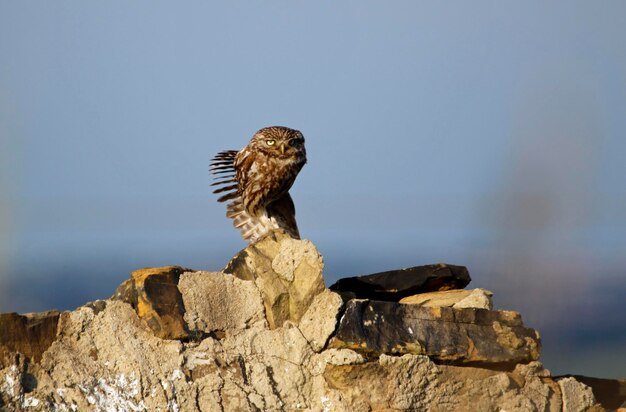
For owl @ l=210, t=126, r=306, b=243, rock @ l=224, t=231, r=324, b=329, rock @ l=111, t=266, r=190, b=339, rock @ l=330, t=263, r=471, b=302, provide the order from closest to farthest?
rock @ l=111, t=266, r=190, b=339, rock @ l=224, t=231, r=324, b=329, rock @ l=330, t=263, r=471, b=302, owl @ l=210, t=126, r=306, b=243

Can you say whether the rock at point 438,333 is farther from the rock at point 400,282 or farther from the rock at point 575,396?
the rock at point 400,282

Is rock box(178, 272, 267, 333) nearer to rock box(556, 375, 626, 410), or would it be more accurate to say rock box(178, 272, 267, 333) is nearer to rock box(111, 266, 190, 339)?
rock box(111, 266, 190, 339)

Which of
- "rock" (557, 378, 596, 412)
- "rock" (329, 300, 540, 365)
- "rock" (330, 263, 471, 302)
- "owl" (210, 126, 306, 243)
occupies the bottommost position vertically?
"rock" (557, 378, 596, 412)

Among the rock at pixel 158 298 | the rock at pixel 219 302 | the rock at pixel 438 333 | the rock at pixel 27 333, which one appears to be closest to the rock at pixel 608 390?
the rock at pixel 438 333

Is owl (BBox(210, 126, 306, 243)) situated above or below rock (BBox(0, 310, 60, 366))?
above

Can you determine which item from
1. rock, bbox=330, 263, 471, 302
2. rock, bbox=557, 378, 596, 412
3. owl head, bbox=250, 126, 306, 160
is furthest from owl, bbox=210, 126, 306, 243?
rock, bbox=557, 378, 596, 412

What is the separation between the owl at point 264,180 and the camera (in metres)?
9.29

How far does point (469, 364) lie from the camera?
6.32 m

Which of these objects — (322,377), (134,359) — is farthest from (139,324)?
(322,377)

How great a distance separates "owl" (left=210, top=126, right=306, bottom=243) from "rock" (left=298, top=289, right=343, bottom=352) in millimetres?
3027

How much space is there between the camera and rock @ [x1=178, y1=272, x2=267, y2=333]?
19.5ft

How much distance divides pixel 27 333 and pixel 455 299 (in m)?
2.99

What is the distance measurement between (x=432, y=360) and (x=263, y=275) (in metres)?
1.21

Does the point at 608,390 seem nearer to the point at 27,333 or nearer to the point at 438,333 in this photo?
the point at 438,333
